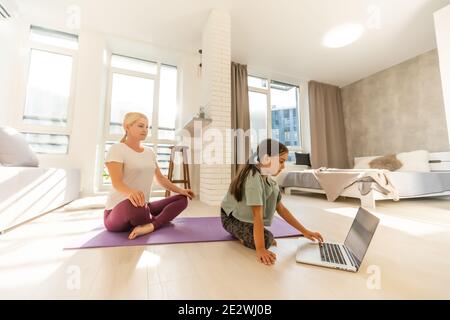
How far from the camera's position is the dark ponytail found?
3.24 feet

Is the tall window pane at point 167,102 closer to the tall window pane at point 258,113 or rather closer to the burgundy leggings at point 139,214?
the tall window pane at point 258,113

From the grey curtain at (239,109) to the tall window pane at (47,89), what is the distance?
2.72 m

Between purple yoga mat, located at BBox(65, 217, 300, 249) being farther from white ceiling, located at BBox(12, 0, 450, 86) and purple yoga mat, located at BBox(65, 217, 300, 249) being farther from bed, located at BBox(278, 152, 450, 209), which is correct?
white ceiling, located at BBox(12, 0, 450, 86)

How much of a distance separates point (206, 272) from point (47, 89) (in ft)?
12.2

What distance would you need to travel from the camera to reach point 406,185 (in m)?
2.45

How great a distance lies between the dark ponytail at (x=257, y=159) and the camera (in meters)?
0.99

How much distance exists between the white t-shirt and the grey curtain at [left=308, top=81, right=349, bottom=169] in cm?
407

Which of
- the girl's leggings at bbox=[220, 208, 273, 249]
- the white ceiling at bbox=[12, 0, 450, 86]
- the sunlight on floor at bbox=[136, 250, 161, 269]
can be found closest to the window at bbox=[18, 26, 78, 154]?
the white ceiling at bbox=[12, 0, 450, 86]

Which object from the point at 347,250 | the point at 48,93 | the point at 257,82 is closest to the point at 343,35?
the point at 257,82

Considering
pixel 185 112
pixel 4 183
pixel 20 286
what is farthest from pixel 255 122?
pixel 20 286

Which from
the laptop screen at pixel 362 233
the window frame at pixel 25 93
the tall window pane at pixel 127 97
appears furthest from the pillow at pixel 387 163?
the window frame at pixel 25 93

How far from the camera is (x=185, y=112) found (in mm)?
3588
